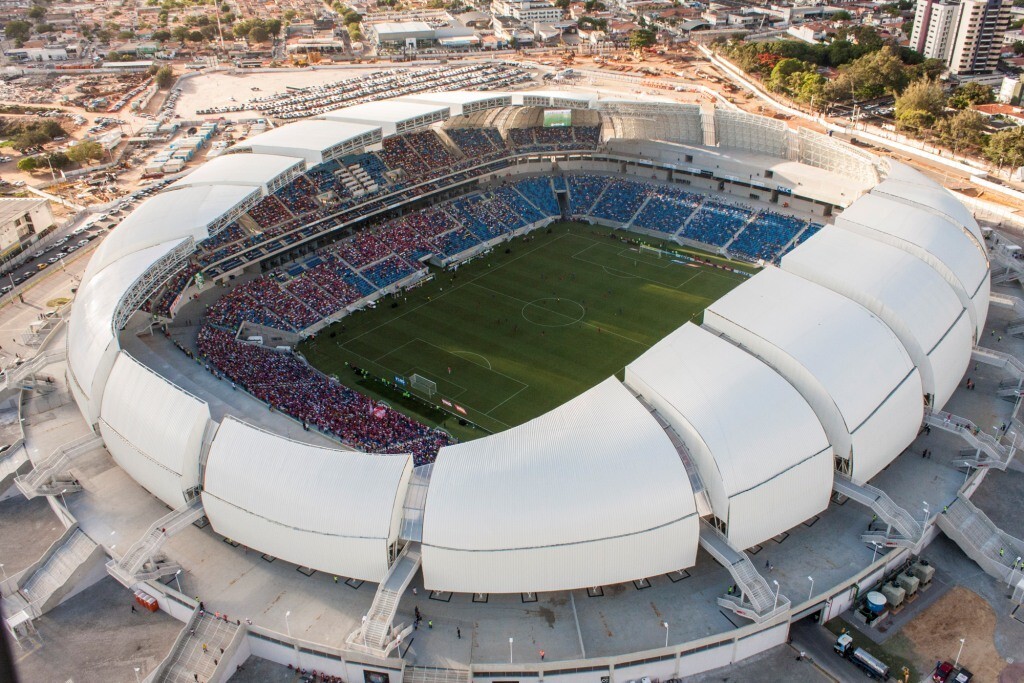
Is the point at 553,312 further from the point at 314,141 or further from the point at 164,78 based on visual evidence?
the point at 164,78

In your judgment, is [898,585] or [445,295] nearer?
[898,585]

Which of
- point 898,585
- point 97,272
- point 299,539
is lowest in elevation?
point 898,585

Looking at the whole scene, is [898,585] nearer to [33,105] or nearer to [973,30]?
[973,30]

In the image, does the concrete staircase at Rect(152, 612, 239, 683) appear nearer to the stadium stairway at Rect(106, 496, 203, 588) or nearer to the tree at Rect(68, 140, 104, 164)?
the stadium stairway at Rect(106, 496, 203, 588)

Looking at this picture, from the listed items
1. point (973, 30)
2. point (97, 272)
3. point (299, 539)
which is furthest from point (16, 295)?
point (973, 30)

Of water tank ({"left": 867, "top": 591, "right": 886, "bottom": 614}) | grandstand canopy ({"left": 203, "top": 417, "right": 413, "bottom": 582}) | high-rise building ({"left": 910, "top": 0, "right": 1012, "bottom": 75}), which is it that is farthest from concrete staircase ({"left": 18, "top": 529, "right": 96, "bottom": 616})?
high-rise building ({"left": 910, "top": 0, "right": 1012, "bottom": 75})

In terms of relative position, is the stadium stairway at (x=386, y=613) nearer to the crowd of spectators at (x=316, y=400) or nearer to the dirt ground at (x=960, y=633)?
the crowd of spectators at (x=316, y=400)
